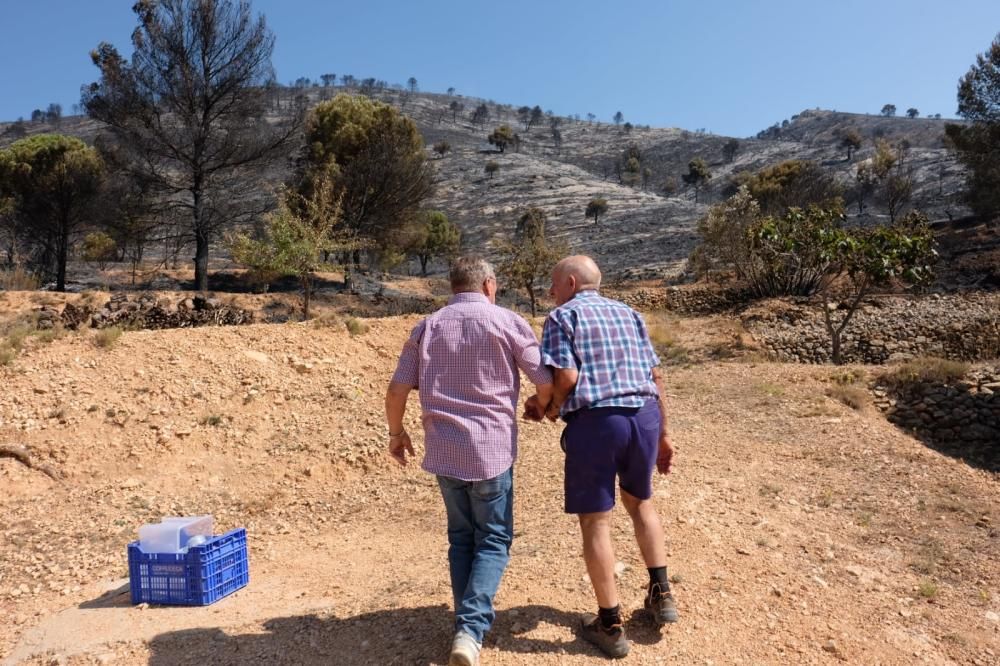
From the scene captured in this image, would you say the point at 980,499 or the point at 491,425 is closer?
the point at 491,425

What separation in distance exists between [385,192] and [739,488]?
19.8 m

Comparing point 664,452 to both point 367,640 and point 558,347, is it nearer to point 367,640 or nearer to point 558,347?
point 558,347

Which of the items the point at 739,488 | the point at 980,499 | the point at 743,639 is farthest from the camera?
the point at 980,499

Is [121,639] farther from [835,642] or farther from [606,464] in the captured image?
[835,642]

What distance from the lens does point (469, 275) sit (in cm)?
294

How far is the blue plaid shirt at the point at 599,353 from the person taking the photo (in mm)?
2730

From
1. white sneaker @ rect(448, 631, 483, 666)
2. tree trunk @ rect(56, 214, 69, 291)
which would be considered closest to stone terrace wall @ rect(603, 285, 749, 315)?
tree trunk @ rect(56, 214, 69, 291)

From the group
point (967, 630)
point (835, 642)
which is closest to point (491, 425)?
point (835, 642)

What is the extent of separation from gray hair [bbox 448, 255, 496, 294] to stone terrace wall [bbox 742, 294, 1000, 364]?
12.3 meters

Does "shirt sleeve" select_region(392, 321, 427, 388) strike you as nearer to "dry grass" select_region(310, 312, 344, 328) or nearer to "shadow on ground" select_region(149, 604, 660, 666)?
"shadow on ground" select_region(149, 604, 660, 666)

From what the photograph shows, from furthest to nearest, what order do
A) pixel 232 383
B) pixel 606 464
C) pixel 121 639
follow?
pixel 232 383
pixel 121 639
pixel 606 464

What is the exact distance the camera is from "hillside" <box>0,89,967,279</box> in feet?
126

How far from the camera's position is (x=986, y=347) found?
42.1ft

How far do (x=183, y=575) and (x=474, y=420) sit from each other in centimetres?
203
